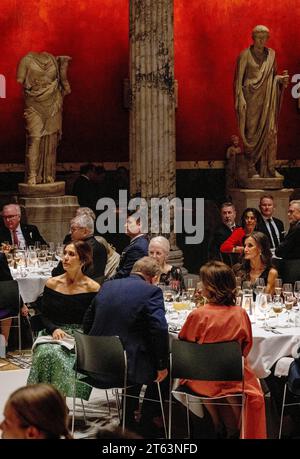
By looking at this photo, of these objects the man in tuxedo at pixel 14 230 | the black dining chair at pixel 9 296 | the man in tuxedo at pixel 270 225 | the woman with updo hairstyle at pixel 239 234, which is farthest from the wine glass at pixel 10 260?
the man in tuxedo at pixel 270 225

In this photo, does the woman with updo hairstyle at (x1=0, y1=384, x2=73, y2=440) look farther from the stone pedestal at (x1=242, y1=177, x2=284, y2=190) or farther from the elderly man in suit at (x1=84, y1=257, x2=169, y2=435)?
the stone pedestal at (x1=242, y1=177, x2=284, y2=190)

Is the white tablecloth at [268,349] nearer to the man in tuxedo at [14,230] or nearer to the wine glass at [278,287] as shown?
the wine glass at [278,287]

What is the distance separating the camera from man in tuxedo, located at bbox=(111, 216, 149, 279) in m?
7.79

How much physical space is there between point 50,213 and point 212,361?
6.80m

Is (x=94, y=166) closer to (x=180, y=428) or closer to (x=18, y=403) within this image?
(x=180, y=428)

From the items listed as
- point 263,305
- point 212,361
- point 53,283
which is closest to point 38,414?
point 212,361

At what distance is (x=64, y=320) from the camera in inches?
252

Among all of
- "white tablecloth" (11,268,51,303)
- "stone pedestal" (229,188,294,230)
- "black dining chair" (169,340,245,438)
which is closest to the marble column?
"stone pedestal" (229,188,294,230)

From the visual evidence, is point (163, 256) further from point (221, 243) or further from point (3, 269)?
point (221, 243)

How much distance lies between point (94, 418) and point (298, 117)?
28.3 ft

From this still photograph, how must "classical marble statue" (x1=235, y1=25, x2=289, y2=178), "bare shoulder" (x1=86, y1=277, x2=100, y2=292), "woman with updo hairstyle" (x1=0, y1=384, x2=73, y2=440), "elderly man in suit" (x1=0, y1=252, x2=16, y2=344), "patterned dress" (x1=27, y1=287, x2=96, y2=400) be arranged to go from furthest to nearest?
1. "classical marble statue" (x1=235, y1=25, x2=289, y2=178)
2. "elderly man in suit" (x1=0, y1=252, x2=16, y2=344)
3. "bare shoulder" (x1=86, y1=277, x2=100, y2=292)
4. "patterned dress" (x1=27, y1=287, x2=96, y2=400)
5. "woman with updo hairstyle" (x1=0, y1=384, x2=73, y2=440)

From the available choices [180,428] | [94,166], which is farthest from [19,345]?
[94,166]

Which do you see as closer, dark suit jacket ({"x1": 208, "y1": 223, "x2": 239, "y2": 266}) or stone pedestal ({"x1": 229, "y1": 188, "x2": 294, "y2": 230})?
dark suit jacket ({"x1": 208, "y1": 223, "x2": 239, "y2": 266})

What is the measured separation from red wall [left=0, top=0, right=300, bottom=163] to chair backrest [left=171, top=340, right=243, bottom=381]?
25.7ft
